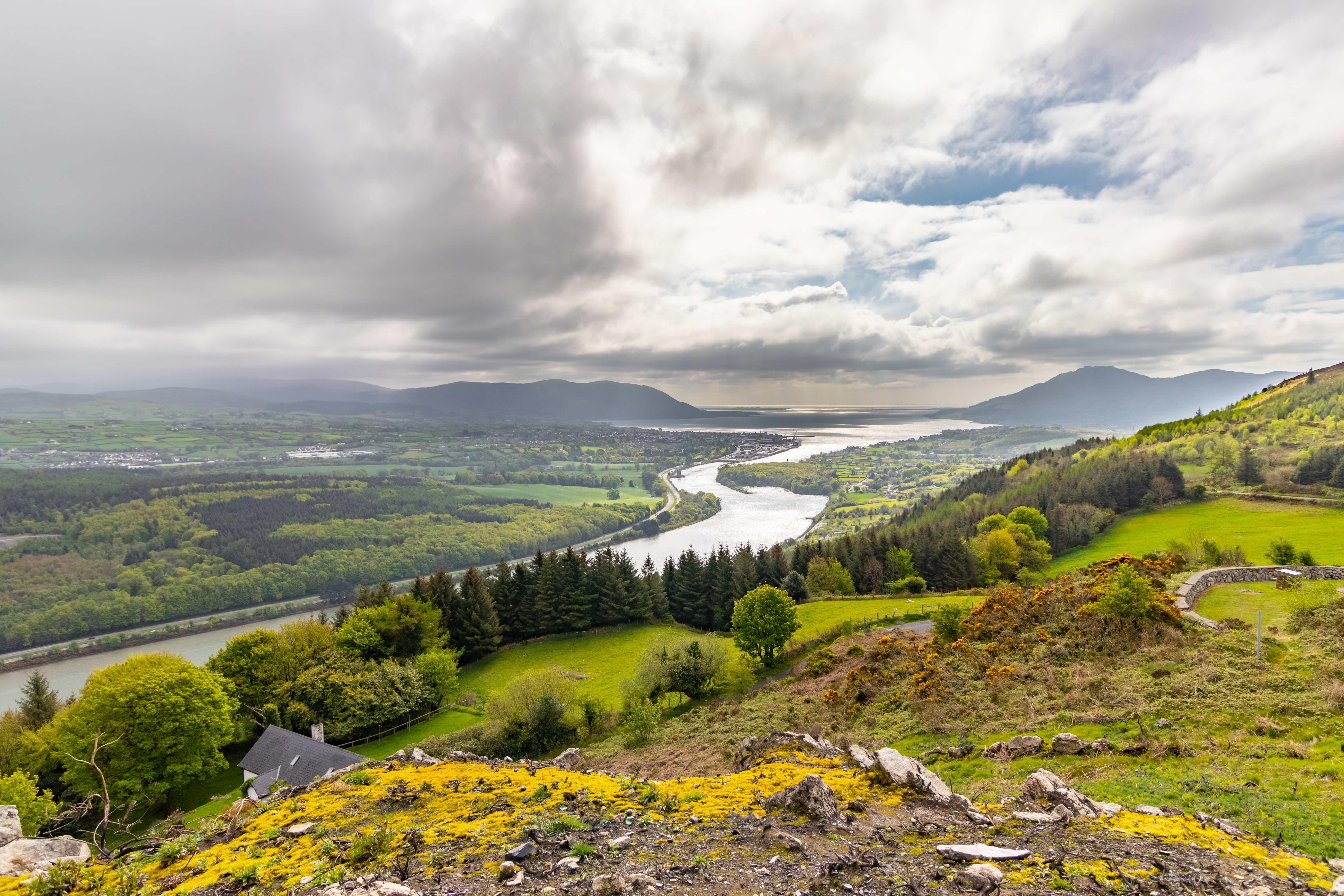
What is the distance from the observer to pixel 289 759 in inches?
977

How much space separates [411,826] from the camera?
28.5ft

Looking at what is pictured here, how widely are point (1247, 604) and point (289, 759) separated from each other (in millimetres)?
44277

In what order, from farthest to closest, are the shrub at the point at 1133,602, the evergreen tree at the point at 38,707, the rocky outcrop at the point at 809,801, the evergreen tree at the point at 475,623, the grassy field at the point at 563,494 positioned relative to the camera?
the grassy field at the point at 563,494 → the evergreen tree at the point at 475,623 → the evergreen tree at the point at 38,707 → the shrub at the point at 1133,602 → the rocky outcrop at the point at 809,801

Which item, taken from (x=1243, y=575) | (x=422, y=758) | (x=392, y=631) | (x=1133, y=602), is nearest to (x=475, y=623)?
(x=392, y=631)

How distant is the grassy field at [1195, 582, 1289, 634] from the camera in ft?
63.0

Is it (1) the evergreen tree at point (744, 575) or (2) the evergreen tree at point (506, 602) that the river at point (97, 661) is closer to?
(2) the evergreen tree at point (506, 602)

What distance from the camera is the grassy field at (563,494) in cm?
16812

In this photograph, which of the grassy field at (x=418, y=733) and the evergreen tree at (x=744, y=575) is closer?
the grassy field at (x=418, y=733)

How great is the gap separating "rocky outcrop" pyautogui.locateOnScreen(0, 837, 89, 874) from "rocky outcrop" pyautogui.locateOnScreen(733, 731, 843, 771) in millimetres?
12698

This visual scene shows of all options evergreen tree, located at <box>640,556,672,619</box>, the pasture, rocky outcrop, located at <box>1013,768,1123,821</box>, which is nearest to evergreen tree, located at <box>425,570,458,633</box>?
evergreen tree, located at <box>640,556,672,619</box>

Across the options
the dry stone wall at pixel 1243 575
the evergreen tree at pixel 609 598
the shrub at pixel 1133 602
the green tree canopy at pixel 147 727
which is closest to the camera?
the shrub at pixel 1133 602

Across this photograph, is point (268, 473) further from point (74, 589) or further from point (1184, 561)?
point (1184, 561)

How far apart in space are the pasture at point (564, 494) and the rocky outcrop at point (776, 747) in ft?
454

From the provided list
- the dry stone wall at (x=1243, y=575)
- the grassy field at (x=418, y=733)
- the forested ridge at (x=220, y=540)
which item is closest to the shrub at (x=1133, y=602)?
the dry stone wall at (x=1243, y=575)
